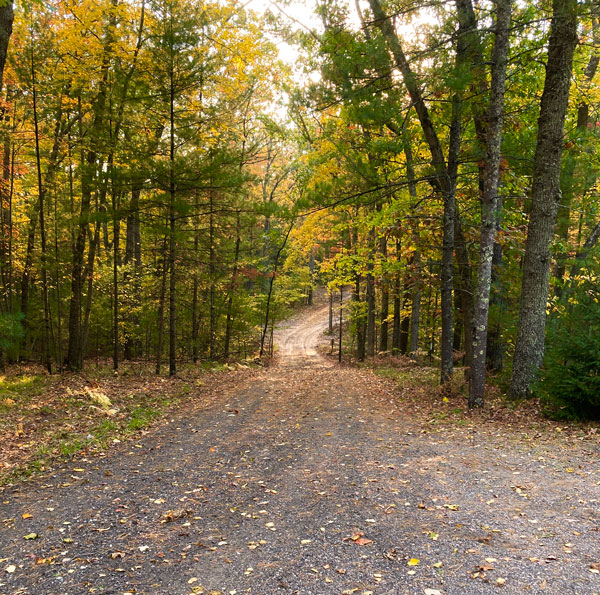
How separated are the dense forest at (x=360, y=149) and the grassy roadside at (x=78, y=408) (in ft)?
4.53

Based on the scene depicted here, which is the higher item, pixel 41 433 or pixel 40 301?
pixel 40 301

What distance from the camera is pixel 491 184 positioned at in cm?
795

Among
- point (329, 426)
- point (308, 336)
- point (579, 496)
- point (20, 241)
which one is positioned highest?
point (20, 241)

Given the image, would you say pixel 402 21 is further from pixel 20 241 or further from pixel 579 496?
pixel 20 241

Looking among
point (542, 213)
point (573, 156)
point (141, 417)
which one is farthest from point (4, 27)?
point (573, 156)

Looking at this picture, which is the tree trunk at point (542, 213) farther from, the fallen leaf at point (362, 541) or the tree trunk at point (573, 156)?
the fallen leaf at point (362, 541)

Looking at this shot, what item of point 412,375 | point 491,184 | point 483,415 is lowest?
point 412,375

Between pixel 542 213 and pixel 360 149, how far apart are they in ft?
15.0

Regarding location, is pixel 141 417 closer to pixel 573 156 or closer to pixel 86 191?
pixel 86 191

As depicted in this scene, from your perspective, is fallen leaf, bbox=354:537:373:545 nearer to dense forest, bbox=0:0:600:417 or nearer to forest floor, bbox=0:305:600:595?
forest floor, bbox=0:305:600:595

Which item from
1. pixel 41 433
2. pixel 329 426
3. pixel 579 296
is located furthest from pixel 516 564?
pixel 41 433

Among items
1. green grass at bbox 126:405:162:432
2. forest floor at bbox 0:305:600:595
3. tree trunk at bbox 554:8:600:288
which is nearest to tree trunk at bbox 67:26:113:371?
green grass at bbox 126:405:162:432

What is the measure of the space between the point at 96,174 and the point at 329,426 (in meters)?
8.70

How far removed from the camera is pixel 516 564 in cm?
330
